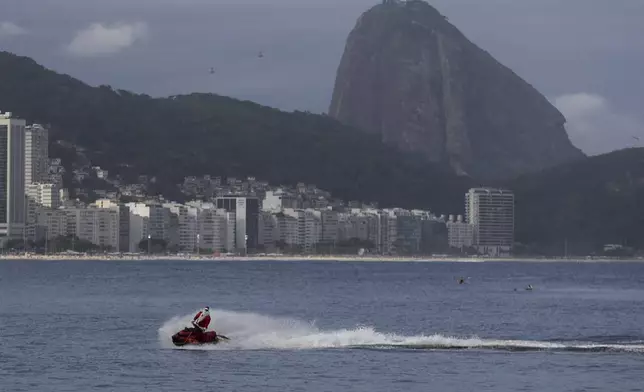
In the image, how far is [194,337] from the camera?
5744 cm

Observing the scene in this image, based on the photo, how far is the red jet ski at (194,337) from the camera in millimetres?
57375

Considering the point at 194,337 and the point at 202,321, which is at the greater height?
the point at 202,321

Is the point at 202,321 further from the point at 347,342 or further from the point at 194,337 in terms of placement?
the point at 347,342

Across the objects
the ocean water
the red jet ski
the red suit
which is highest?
the red suit

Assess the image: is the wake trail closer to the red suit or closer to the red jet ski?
the red jet ski

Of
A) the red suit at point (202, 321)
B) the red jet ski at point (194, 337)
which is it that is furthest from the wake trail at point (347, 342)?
the red suit at point (202, 321)

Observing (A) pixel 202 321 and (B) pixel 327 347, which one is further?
(B) pixel 327 347

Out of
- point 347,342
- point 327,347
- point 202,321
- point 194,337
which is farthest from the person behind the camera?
point 347,342

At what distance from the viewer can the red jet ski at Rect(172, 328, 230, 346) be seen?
57.4 m

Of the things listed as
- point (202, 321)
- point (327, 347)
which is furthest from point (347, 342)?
point (202, 321)

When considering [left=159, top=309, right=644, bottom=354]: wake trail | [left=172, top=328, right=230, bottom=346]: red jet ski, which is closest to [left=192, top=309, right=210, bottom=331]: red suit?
[left=172, top=328, right=230, bottom=346]: red jet ski

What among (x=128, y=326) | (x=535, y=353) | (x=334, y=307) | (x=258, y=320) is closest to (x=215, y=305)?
(x=334, y=307)

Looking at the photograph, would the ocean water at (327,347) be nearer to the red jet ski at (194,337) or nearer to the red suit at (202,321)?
the red jet ski at (194,337)

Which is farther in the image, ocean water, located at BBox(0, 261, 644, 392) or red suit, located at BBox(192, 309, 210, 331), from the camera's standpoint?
red suit, located at BBox(192, 309, 210, 331)
